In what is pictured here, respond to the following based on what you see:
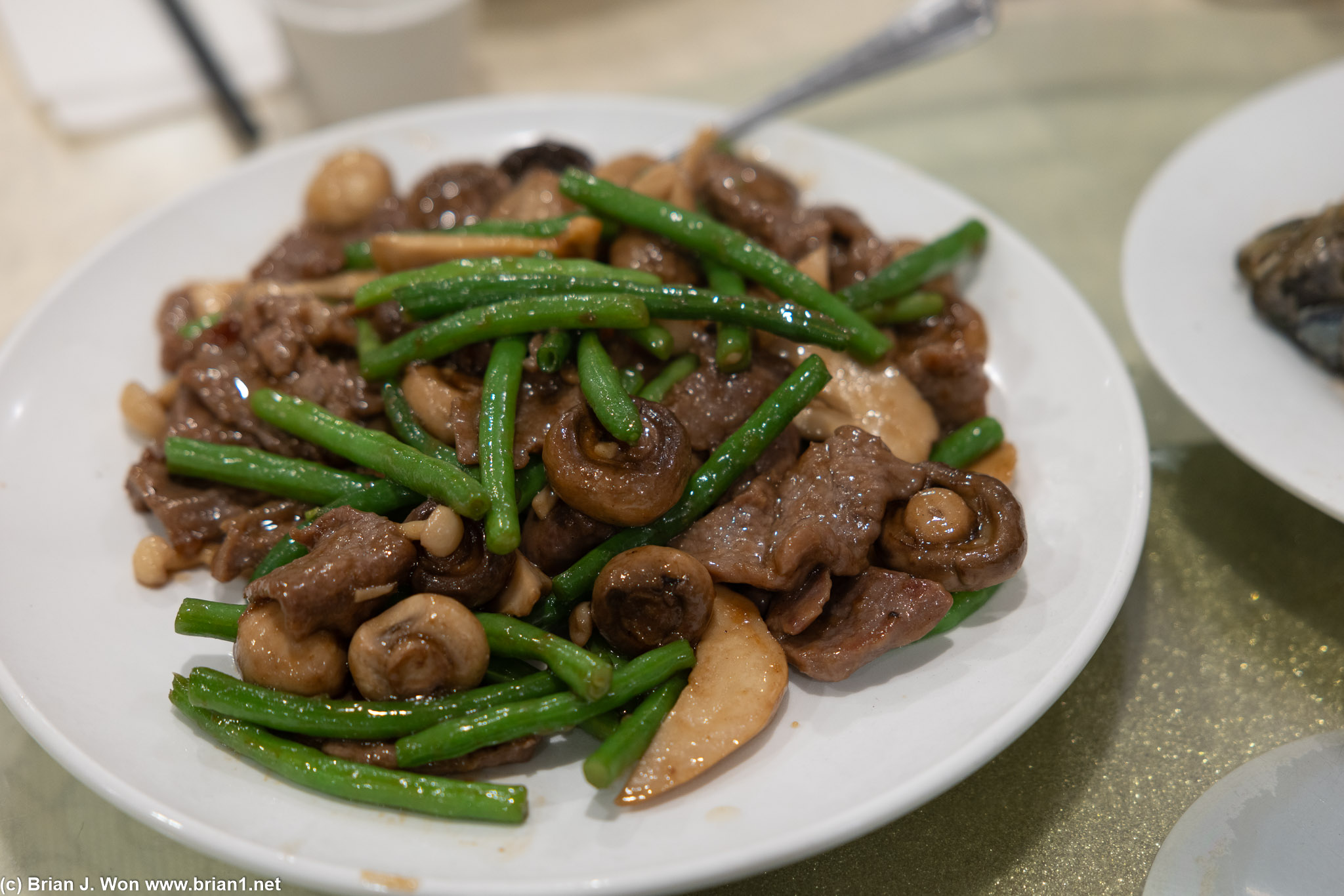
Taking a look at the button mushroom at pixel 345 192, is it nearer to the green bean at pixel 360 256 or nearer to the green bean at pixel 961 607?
the green bean at pixel 360 256

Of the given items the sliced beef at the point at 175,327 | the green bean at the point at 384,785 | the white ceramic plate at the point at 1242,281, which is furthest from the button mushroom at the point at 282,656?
the white ceramic plate at the point at 1242,281

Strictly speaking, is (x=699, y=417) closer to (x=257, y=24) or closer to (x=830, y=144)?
(x=830, y=144)

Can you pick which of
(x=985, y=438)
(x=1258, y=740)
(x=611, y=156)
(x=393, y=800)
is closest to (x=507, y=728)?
(x=393, y=800)

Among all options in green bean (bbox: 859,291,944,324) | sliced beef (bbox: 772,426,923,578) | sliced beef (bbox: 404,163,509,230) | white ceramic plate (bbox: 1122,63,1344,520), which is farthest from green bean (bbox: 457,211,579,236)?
white ceramic plate (bbox: 1122,63,1344,520)

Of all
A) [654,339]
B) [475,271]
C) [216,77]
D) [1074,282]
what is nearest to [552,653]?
[654,339]

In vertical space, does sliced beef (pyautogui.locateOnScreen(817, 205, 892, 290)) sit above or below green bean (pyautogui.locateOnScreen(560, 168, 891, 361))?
below

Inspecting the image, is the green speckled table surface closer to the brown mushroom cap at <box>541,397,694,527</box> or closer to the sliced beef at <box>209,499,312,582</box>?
the sliced beef at <box>209,499,312,582</box>
